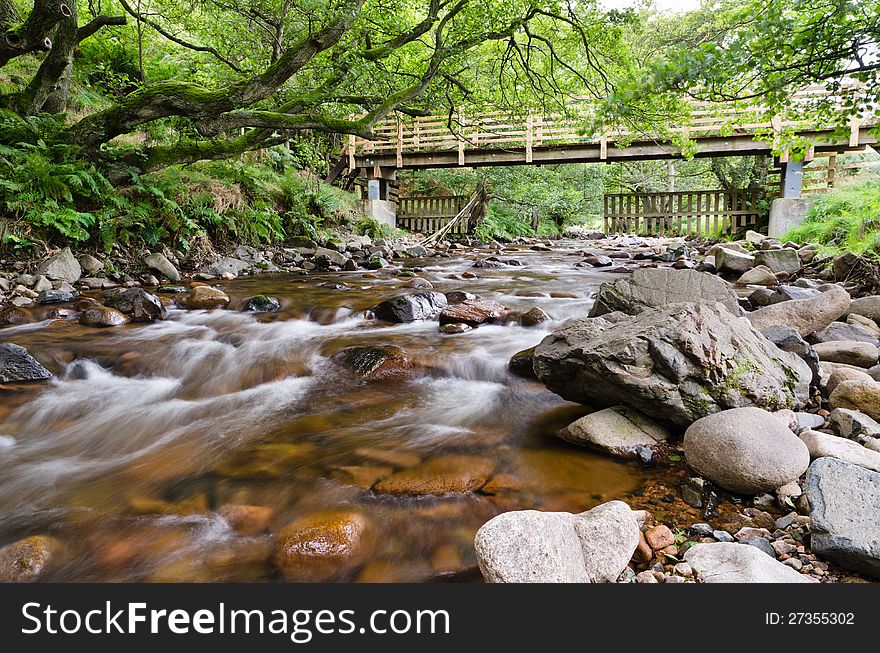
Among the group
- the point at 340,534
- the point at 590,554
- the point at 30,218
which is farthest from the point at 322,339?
the point at 30,218

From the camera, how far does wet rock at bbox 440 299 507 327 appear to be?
6199mm

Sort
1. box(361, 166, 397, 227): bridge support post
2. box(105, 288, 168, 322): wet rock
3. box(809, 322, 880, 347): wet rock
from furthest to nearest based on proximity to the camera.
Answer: box(361, 166, 397, 227): bridge support post
box(105, 288, 168, 322): wet rock
box(809, 322, 880, 347): wet rock

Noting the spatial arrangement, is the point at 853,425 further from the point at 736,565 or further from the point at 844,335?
the point at 844,335

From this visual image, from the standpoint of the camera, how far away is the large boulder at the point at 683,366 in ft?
9.43

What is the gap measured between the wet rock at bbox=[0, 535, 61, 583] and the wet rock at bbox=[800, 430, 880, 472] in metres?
3.75

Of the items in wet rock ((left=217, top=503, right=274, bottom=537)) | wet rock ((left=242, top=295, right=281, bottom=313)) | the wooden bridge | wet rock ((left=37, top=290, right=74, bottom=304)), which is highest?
the wooden bridge

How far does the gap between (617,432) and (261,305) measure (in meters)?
5.87

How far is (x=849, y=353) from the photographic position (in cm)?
393

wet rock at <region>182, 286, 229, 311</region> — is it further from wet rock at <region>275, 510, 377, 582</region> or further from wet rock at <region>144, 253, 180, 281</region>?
wet rock at <region>275, 510, 377, 582</region>

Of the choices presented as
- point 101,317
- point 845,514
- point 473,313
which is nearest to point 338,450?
point 845,514

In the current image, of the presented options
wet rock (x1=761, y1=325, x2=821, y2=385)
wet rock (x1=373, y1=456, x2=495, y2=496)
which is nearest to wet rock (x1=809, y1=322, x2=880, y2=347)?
wet rock (x1=761, y1=325, x2=821, y2=385)

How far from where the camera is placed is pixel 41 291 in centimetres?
712

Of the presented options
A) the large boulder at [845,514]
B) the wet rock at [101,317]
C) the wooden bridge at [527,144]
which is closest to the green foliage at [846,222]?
the wooden bridge at [527,144]

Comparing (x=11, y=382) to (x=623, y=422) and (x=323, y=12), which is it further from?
(x=323, y=12)
